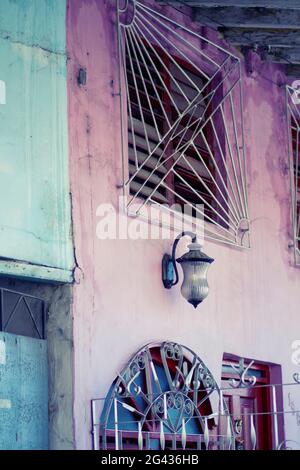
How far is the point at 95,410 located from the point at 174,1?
3307 millimetres

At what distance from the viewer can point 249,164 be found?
9148 mm

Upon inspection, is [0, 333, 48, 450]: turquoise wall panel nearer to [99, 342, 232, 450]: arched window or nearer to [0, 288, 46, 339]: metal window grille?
[0, 288, 46, 339]: metal window grille

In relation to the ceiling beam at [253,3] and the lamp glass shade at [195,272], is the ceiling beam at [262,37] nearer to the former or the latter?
the ceiling beam at [253,3]

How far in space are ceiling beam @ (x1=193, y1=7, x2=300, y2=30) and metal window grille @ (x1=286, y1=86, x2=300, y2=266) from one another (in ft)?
4.32

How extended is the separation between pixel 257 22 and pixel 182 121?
967 mm

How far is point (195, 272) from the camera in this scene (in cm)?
761

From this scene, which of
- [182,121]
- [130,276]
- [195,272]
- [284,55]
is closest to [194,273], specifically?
[195,272]

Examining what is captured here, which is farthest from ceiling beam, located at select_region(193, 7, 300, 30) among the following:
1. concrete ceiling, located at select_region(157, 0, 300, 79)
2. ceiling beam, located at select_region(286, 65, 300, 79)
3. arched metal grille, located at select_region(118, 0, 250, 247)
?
ceiling beam, located at select_region(286, 65, 300, 79)

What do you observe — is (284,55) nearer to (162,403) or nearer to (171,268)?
(171,268)

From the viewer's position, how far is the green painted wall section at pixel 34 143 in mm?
6555

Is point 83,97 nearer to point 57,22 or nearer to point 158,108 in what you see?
point 57,22

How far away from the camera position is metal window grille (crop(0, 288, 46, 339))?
6652 mm

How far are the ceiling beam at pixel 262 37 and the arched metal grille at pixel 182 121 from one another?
0.54ft
